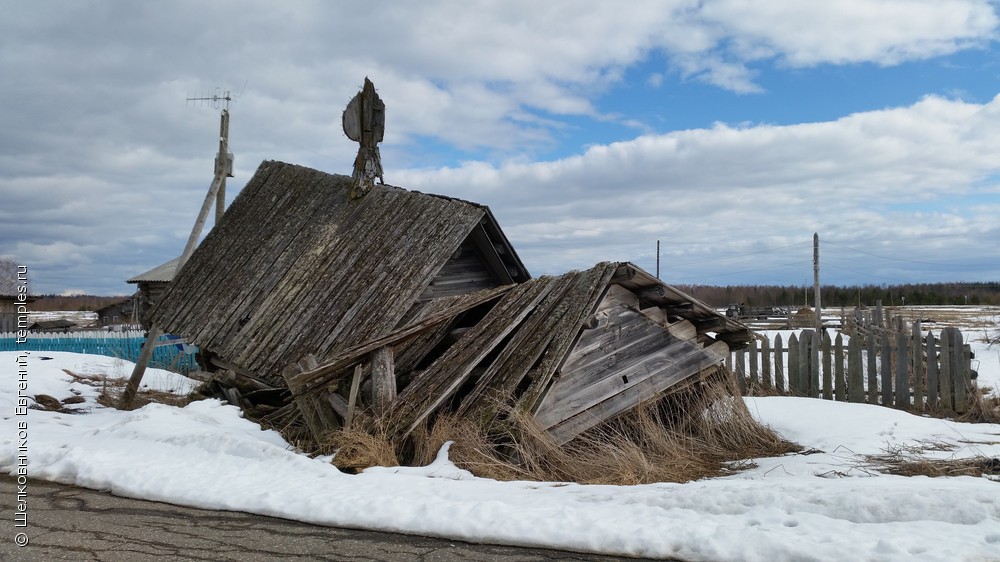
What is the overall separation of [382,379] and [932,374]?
9.72 metres

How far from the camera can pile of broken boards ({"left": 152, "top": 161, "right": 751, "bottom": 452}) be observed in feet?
25.9

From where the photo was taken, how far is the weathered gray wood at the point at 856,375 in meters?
12.9

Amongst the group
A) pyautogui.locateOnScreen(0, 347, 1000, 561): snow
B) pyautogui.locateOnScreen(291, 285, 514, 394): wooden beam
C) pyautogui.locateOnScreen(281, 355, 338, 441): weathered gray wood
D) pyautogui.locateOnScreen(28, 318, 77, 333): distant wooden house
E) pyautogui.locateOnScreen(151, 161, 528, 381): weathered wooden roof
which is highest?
pyautogui.locateOnScreen(151, 161, 528, 381): weathered wooden roof

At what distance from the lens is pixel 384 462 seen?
7027 millimetres

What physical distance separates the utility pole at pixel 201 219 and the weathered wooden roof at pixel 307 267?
36 centimetres

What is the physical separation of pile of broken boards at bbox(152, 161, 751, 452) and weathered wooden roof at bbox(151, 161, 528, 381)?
31mm

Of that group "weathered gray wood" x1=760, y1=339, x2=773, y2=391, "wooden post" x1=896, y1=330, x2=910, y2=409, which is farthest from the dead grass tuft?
"weathered gray wood" x1=760, y1=339, x2=773, y2=391

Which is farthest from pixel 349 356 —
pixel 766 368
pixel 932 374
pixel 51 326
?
pixel 51 326

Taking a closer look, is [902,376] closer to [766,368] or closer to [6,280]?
[766,368]

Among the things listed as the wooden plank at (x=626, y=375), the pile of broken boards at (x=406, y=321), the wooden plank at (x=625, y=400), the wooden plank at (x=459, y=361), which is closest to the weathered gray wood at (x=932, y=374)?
the pile of broken boards at (x=406, y=321)

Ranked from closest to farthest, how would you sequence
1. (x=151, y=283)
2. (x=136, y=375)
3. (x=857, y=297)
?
(x=136, y=375)
(x=151, y=283)
(x=857, y=297)

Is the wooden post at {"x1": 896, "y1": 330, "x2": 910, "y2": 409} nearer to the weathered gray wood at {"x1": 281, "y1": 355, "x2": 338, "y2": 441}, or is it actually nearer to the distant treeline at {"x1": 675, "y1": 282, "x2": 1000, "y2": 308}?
the weathered gray wood at {"x1": 281, "y1": 355, "x2": 338, "y2": 441}

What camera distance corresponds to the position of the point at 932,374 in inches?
484

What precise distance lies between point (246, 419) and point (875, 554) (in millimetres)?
8317
